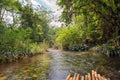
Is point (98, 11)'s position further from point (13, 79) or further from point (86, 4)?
point (13, 79)

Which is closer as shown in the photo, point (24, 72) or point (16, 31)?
point (24, 72)

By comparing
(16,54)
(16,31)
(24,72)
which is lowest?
(24,72)

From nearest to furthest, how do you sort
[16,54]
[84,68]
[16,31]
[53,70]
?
[53,70] → [84,68] → [16,54] → [16,31]

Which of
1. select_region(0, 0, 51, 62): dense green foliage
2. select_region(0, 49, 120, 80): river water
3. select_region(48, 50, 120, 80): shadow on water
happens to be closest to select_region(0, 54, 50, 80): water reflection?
select_region(0, 49, 120, 80): river water

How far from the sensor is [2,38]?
78.7ft

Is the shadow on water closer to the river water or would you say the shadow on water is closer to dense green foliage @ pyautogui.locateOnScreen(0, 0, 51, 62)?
the river water

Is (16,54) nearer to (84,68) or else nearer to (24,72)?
(24,72)

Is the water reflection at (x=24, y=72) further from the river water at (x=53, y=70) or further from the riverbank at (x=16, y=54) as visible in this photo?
the riverbank at (x=16, y=54)

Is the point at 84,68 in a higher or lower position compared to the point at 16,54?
lower

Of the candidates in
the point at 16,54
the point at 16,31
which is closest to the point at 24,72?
the point at 16,54

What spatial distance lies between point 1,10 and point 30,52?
23.4 ft

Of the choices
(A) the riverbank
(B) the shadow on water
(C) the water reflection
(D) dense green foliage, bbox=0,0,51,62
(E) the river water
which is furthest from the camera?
(D) dense green foliage, bbox=0,0,51,62

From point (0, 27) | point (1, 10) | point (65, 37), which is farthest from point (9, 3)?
point (65, 37)

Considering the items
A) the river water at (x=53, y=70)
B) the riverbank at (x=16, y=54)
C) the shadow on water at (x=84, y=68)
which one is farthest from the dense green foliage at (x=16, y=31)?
the shadow on water at (x=84, y=68)
